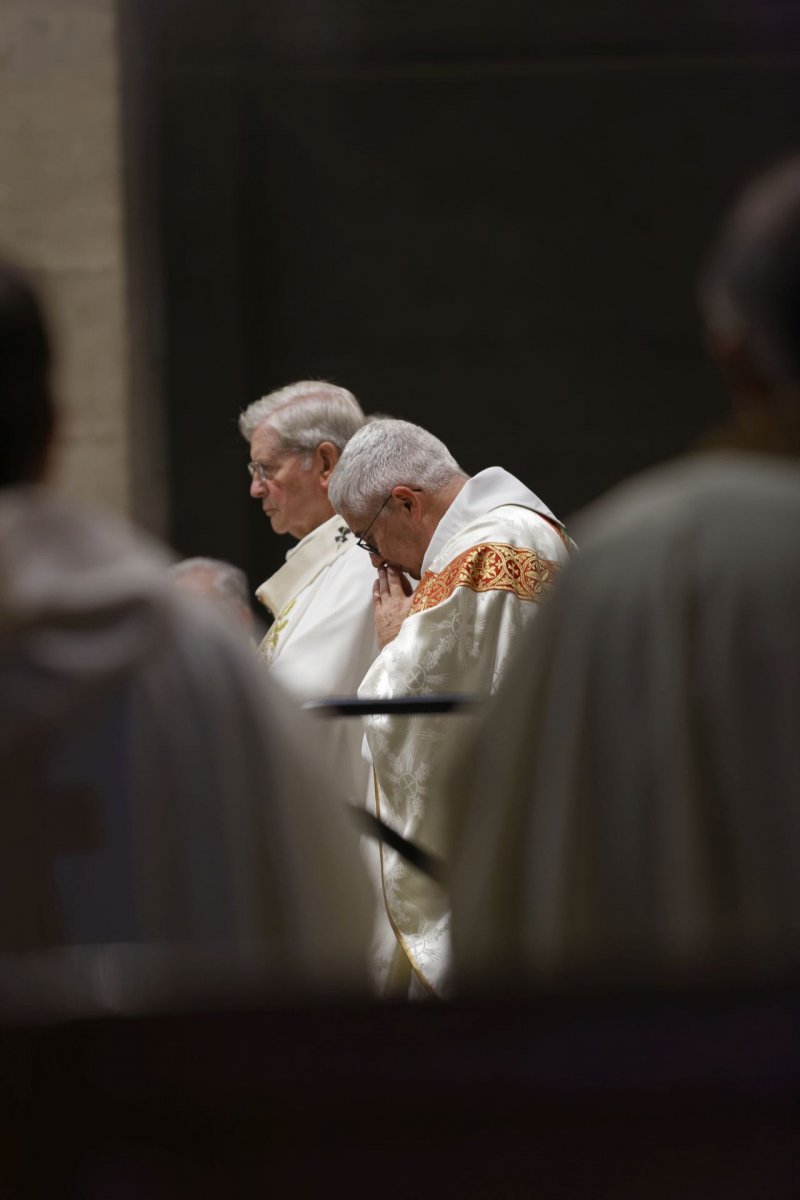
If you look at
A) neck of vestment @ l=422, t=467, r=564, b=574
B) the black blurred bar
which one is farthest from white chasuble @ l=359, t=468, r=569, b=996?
the black blurred bar

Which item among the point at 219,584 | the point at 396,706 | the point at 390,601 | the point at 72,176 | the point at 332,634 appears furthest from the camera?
the point at 72,176

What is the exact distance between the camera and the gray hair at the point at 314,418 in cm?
621

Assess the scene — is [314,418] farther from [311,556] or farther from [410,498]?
[410,498]

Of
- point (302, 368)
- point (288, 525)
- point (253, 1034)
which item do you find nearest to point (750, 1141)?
point (253, 1034)

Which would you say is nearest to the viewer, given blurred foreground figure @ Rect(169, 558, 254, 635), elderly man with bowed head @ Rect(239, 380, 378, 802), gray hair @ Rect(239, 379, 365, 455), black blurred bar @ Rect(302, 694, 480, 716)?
black blurred bar @ Rect(302, 694, 480, 716)

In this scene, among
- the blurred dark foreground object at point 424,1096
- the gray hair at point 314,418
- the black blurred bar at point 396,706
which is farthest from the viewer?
the gray hair at point 314,418

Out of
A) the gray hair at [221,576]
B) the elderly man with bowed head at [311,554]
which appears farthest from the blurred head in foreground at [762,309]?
the gray hair at [221,576]

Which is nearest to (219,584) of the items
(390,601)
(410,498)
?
(390,601)

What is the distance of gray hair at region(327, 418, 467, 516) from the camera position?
5223mm

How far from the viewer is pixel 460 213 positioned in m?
9.00

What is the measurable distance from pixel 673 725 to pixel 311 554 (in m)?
4.15

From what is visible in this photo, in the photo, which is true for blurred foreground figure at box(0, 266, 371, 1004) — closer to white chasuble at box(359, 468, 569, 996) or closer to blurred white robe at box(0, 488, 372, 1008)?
blurred white robe at box(0, 488, 372, 1008)

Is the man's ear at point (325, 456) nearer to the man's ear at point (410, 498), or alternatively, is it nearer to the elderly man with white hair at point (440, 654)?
the man's ear at point (410, 498)

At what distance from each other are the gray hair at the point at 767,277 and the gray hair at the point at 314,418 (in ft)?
13.9
